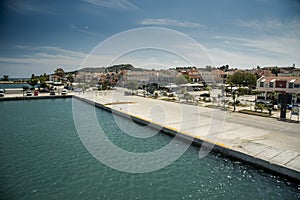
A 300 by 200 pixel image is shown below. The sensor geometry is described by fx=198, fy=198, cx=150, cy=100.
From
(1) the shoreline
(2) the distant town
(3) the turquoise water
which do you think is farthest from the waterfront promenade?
(2) the distant town

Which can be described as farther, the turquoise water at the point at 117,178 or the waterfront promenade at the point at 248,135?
the waterfront promenade at the point at 248,135

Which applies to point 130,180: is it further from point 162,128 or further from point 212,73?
point 212,73

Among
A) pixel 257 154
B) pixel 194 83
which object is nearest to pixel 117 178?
pixel 257 154

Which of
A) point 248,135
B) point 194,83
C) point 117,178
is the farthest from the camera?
point 194,83

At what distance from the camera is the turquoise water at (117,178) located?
633cm

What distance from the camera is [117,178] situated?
7258 mm

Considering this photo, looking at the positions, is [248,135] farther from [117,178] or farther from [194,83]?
→ [194,83]

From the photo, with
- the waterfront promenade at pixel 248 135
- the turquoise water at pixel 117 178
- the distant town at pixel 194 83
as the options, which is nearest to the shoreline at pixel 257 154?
the waterfront promenade at pixel 248 135

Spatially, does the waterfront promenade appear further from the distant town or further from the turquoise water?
the distant town

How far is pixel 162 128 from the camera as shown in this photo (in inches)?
486

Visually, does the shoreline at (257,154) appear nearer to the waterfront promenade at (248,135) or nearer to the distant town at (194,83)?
the waterfront promenade at (248,135)

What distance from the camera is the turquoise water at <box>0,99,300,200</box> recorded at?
20.8ft

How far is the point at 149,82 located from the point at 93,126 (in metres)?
24.7

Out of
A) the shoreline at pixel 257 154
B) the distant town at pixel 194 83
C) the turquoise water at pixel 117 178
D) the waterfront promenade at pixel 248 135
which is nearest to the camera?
the turquoise water at pixel 117 178
